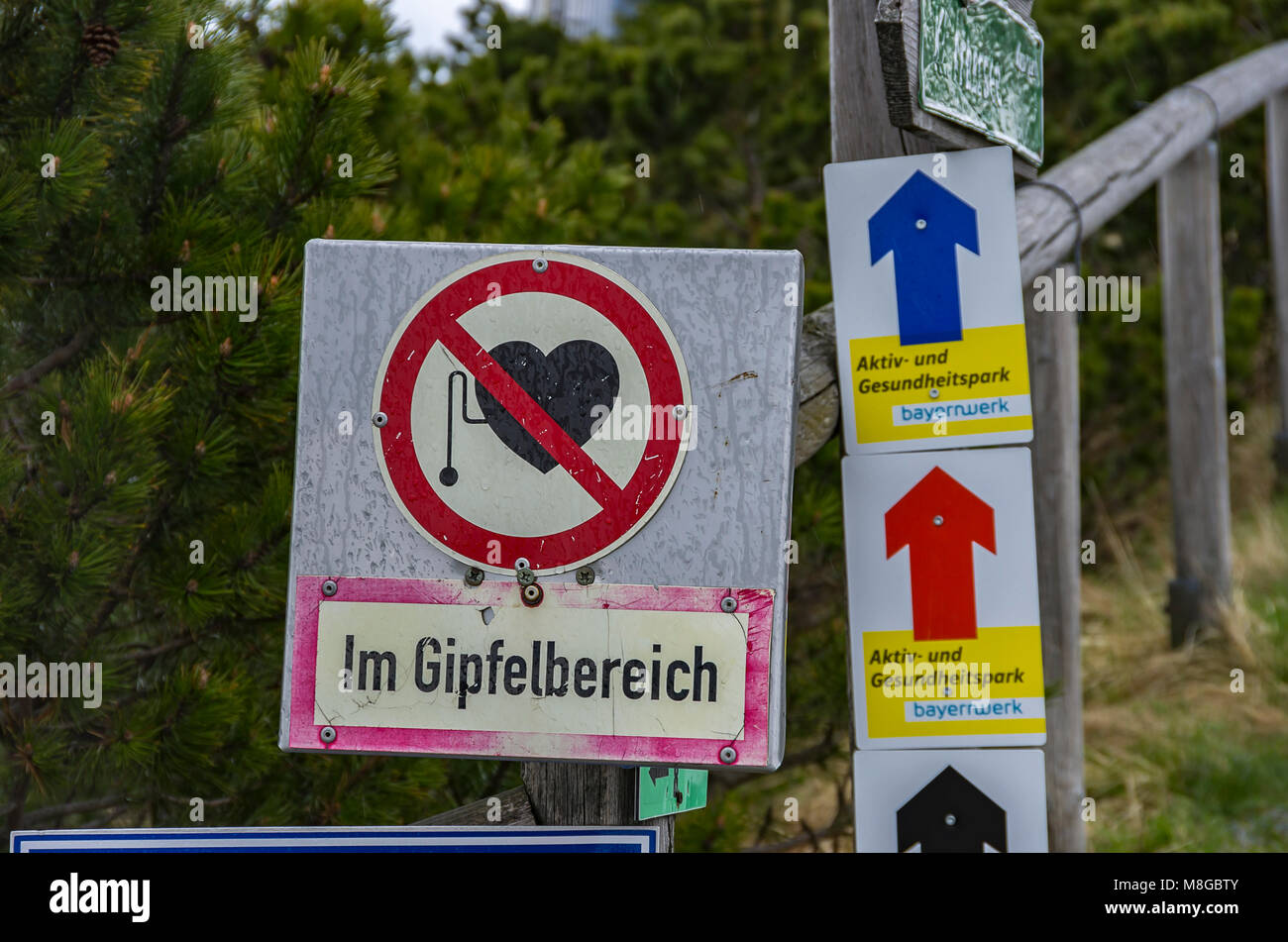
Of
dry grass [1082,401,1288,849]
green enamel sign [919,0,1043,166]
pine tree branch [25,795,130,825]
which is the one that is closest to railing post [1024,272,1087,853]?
dry grass [1082,401,1288,849]

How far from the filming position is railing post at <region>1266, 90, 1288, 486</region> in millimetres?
6023

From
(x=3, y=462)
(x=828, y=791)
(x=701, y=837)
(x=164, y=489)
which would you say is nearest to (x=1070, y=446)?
(x=701, y=837)

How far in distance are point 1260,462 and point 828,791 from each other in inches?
169

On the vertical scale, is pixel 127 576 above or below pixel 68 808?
above

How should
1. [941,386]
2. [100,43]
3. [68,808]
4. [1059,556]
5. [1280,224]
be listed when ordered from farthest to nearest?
[1280,224] < [1059,556] < [68,808] < [100,43] < [941,386]

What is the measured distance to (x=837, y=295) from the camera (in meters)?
1.81

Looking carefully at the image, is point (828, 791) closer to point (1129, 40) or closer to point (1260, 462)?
point (1260, 462)

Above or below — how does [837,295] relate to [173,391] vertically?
above

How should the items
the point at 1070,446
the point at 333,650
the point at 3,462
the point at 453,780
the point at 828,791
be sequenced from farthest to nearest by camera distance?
the point at 828,791
the point at 1070,446
the point at 453,780
the point at 3,462
the point at 333,650

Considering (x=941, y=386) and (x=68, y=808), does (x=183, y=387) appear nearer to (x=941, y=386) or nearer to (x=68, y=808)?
(x=68, y=808)

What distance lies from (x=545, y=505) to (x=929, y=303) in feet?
2.64

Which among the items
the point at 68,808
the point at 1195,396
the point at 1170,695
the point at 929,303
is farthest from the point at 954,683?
the point at 1195,396

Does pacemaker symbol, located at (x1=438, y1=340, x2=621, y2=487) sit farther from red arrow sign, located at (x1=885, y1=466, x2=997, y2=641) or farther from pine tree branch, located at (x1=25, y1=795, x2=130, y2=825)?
pine tree branch, located at (x1=25, y1=795, x2=130, y2=825)

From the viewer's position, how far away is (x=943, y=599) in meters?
1.78
